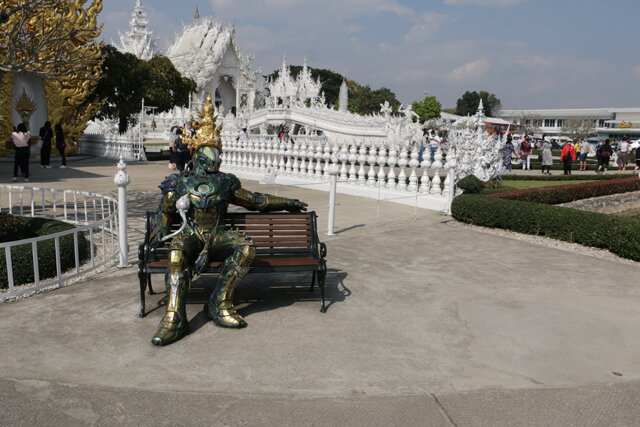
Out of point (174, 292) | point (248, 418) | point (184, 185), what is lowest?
point (248, 418)

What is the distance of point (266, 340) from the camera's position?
466cm

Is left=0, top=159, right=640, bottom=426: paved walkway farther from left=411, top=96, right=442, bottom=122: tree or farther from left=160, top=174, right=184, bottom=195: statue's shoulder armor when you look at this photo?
left=411, top=96, right=442, bottom=122: tree

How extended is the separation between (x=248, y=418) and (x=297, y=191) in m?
12.0

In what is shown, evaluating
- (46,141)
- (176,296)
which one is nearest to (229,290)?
(176,296)

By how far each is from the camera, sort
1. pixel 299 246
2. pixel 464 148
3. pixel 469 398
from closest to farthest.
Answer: pixel 469 398 < pixel 299 246 < pixel 464 148

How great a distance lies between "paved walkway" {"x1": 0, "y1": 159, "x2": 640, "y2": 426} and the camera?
353 centimetres

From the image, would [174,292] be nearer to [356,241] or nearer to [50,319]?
[50,319]

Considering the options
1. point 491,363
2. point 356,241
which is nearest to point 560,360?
point 491,363

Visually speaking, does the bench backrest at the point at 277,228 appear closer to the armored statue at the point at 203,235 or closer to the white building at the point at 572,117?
the armored statue at the point at 203,235

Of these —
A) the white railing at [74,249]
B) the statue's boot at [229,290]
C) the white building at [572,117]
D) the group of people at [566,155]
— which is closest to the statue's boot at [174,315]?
the statue's boot at [229,290]

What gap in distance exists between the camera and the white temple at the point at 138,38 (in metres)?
55.0

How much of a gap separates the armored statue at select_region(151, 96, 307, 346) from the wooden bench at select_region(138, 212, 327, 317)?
212mm

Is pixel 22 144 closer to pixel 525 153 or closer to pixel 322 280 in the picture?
pixel 322 280

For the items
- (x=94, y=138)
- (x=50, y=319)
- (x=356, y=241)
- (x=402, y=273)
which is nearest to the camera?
(x=50, y=319)
